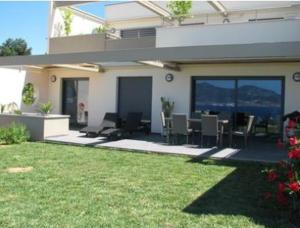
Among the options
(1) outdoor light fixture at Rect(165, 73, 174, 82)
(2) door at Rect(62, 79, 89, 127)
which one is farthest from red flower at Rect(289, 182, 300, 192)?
(2) door at Rect(62, 79, 89, 127)

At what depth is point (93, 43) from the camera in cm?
1816

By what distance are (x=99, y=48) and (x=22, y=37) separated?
5116 cm

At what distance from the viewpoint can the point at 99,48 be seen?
18031 millimetres

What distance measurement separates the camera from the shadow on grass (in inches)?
235

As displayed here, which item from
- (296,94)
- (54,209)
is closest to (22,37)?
(296,94)

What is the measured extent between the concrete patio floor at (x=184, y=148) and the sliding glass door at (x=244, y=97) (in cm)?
106

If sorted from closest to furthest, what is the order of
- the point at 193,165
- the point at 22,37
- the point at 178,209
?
the point at 178,209 < the point at 193,165 < the point at 22,37

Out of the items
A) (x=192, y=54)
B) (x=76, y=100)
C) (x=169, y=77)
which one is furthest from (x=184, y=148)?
(x=76, y=100)

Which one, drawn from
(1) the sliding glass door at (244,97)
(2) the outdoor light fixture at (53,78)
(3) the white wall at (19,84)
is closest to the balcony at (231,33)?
(1) the sliding glass door at (244,97)

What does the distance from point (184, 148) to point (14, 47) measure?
56437mm

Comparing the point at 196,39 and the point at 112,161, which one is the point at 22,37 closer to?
the point at 196,39

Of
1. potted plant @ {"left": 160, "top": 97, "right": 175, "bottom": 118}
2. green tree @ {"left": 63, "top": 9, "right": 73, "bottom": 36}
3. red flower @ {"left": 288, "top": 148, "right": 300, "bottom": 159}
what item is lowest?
red flower @ {"left": 288, "top": 148, "right": 300, "bottom": 159}

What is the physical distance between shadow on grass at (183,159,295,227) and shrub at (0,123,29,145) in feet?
25.4

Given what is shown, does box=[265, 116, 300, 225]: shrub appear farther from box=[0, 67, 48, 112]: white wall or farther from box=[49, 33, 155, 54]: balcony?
box=[0, 67, 48, 112]: white wall
